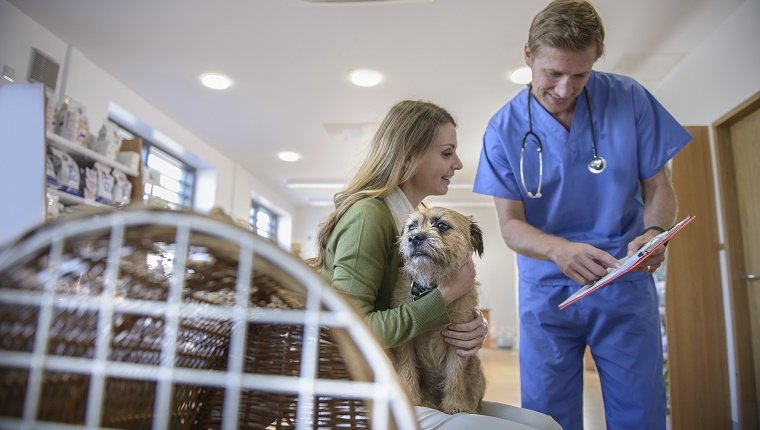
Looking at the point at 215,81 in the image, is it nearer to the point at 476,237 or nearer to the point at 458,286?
the point at 476,237

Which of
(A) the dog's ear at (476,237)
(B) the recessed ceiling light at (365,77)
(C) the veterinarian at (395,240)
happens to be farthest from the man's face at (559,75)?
(B) the recessed ceiling light at (365,77)

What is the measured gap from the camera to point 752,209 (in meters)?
3.35

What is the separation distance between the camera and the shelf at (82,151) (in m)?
3.27

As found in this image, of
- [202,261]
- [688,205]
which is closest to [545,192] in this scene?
[202,261]

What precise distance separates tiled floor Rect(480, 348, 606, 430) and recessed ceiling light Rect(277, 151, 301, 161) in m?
4.03

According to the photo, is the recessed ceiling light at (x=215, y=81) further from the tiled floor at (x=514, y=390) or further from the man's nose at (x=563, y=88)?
the man's nose at (x=563, y=88)

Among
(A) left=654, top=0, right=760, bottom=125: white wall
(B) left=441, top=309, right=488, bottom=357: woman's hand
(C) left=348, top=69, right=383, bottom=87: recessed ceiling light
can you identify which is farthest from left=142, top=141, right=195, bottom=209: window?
(A) left=654, top=0, right=760, bottom=125: white wall

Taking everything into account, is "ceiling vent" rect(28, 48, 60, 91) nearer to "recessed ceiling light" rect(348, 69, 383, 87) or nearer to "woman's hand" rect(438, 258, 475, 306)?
"recessed ceiling light" rect(348, 69, 383, 87)

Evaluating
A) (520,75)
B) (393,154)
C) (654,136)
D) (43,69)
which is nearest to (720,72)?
(520,75)

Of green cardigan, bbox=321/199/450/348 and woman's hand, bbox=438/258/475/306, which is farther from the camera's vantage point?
woman's hand, bbox=438/258/475/306

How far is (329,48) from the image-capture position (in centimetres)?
405

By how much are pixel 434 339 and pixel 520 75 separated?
3.78m

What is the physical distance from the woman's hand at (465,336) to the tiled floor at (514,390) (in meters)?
0.93

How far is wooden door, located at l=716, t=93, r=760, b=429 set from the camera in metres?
3.28
